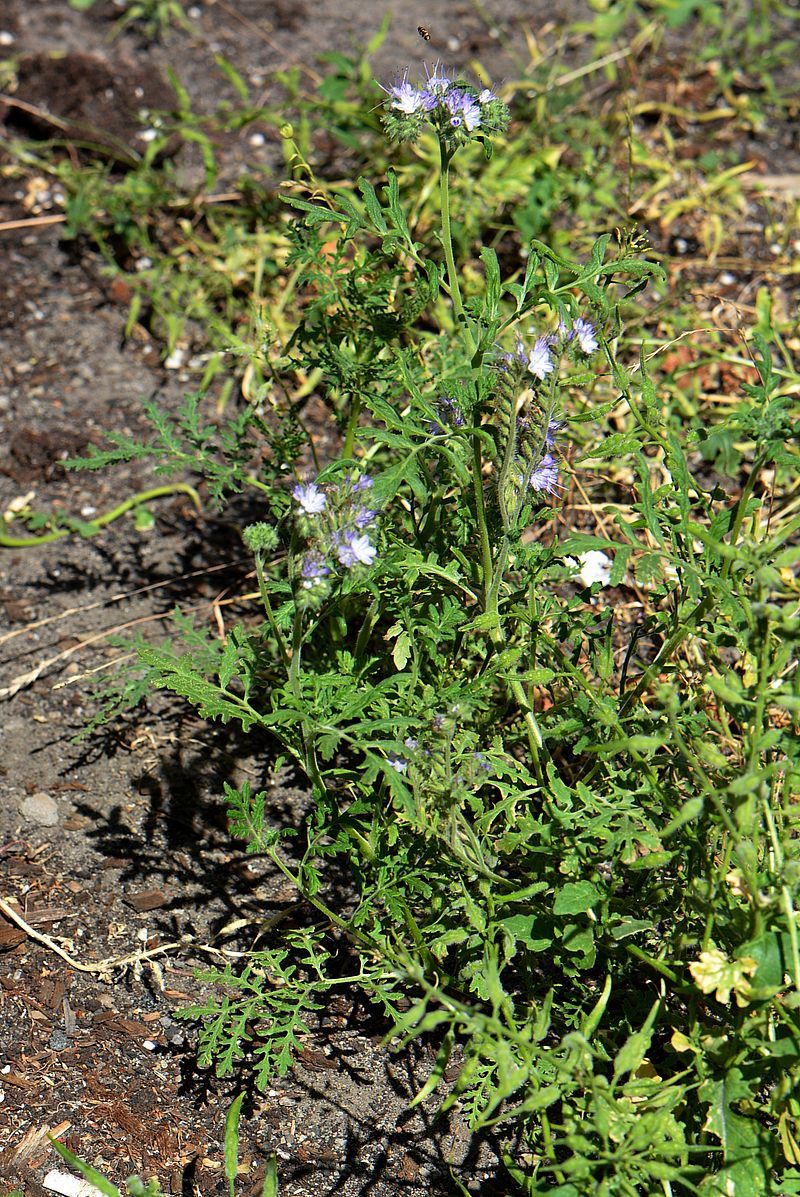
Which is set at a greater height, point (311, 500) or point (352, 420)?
point (352, 420)

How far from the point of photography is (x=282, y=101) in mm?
4465

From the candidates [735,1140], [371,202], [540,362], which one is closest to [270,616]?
[540,362]

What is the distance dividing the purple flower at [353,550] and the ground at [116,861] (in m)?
0.94

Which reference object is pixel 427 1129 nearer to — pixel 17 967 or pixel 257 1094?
pixel 257 1094

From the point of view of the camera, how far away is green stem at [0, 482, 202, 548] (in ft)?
10.7

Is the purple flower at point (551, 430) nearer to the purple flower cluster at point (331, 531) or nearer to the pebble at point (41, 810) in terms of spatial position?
the purple flower cluster at point (331, 531)

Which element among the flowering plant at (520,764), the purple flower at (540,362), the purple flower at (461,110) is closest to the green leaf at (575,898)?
the flowering plant at (520,764)

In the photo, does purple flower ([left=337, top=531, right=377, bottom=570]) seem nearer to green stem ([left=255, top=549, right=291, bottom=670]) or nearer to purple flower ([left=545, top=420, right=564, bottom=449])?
green stem ([left=255, top=549, right=291, bottom=670])

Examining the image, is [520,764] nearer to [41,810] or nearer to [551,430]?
[551,430]

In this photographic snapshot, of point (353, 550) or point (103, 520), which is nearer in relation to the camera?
point (353, 550)

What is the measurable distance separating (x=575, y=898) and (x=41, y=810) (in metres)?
1.36

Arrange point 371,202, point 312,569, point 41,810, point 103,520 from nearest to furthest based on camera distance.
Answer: point 312,569, point 371,202, point 41,810, point 103,520

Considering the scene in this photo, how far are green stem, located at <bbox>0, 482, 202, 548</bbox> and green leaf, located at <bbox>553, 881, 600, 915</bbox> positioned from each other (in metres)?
1.79

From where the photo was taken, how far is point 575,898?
1910 mm
